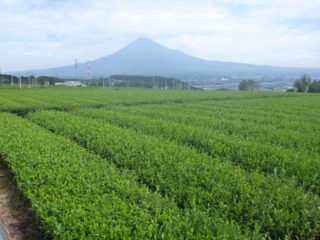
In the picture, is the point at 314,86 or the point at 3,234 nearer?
the point at 3,234

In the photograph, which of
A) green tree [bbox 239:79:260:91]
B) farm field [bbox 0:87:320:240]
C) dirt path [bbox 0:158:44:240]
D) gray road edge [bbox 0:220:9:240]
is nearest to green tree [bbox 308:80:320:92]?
green tree [bbox 239:79:260:91]

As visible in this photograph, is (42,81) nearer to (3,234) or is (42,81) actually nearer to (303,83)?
(3,234)

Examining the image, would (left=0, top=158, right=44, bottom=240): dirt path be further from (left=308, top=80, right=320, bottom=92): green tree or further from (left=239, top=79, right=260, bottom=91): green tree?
(left=239, top=79, right=260, bottom=91): green tree

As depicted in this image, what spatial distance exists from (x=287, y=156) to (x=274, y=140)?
2134 mm

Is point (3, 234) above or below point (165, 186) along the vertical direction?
below

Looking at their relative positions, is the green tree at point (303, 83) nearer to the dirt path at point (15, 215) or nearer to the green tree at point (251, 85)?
the green tree at point (251, 85)

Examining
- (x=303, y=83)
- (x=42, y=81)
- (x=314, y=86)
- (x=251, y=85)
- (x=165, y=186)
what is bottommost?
(x=165, y=186)

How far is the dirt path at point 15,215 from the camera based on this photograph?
3.98m

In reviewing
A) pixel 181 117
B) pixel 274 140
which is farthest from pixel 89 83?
pixel 274 140

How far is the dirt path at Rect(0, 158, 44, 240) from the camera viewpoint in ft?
13.1

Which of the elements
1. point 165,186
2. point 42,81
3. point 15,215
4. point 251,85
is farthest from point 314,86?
point 15,215

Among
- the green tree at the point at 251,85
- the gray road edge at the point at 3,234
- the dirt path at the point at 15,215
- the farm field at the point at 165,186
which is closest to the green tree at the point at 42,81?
the green tree at the point at 251,85

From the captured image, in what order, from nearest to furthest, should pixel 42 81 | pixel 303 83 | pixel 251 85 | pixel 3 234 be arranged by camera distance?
1. pixel 3 234
2. pixel 42 81
3. pixel 303 83
4. pixel 251 85

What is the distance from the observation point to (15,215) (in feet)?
15.1
